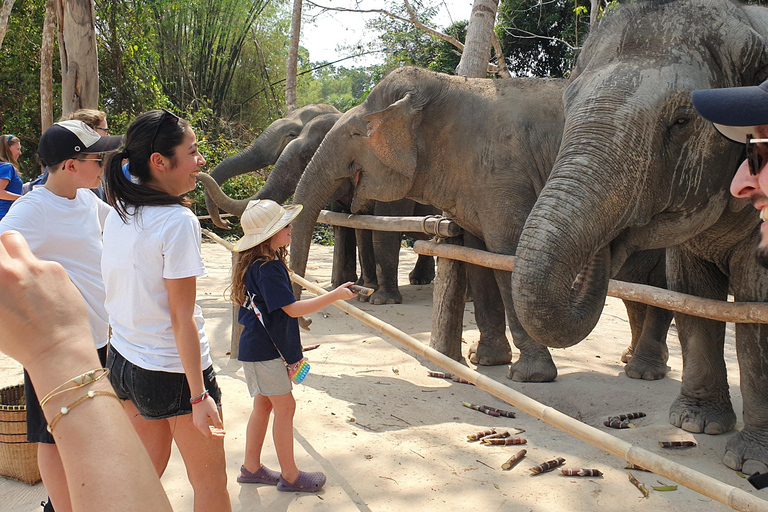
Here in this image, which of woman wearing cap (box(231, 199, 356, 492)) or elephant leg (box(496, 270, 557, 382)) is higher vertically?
woman wearing cap (box(231, 199, 356, 492))

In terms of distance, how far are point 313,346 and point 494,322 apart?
1.61 m

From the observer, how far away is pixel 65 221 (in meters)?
2.84

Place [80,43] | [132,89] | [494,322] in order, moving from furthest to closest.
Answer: [132,89] → [80,43] → [494,322]

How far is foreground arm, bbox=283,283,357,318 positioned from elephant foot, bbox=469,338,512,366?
→ 282cm

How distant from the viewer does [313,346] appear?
593cm

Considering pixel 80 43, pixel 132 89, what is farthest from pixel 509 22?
pixel 80 43

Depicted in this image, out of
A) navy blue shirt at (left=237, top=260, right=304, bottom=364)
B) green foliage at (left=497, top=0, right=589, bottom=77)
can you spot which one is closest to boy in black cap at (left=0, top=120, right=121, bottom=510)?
navy blue shirt at (left=237, top=260, right=304, bottom=364)

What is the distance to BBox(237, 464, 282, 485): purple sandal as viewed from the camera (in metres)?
3.25

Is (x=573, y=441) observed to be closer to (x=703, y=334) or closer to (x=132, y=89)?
(x=703, y=334)

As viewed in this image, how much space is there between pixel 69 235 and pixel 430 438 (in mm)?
2202

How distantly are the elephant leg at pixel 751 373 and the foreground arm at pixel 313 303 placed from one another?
A: 2.00 m

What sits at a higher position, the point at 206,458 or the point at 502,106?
the point at 502,106

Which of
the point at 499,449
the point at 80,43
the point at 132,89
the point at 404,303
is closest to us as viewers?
the point at 499,449

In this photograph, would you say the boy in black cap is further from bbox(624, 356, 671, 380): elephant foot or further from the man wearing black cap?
bbox(624, 356, 671, 380): elephant foot
